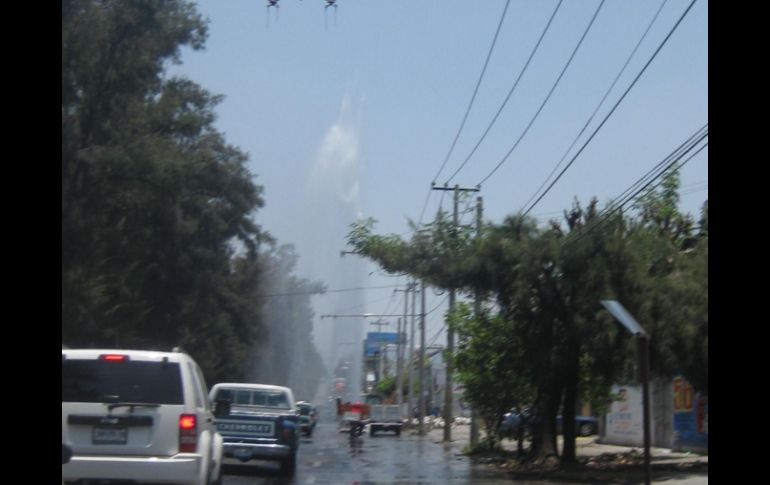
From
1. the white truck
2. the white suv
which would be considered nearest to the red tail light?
the white suv

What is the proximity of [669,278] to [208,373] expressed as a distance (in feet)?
117

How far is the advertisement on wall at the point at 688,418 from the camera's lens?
1271 inches

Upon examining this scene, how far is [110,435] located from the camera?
12.3 m

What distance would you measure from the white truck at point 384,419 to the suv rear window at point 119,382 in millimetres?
47202

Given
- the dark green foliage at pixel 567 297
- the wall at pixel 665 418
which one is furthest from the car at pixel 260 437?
the wall at pixel 665 418

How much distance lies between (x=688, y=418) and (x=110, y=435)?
2469cm

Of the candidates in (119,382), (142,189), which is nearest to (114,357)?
(119,382)

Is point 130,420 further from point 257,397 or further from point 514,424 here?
point 514,424

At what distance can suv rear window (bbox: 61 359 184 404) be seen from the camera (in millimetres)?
12383

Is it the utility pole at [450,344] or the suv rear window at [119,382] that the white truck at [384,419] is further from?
the suv rear window at [119,382]

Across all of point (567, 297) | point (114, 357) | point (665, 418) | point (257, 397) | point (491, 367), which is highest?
point (567, 297)

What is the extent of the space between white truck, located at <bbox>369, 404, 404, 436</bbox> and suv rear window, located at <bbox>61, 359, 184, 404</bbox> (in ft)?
155
